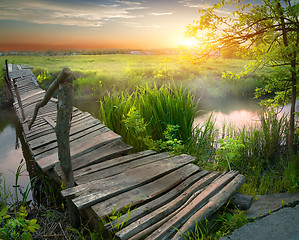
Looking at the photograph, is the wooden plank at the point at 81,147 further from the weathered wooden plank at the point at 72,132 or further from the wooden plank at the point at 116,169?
the wooden plank at the point at 116,169

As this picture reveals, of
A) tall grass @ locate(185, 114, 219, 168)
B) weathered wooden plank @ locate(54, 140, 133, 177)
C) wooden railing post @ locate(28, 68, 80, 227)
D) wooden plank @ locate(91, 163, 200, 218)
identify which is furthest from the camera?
tall grass @ locate(185, 114, 219, 168)

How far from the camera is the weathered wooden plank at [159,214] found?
2.09 m

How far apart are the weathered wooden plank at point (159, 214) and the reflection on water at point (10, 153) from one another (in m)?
2.39

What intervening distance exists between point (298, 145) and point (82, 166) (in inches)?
165

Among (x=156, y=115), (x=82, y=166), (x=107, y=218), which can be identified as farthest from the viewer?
(x=156, y=115)

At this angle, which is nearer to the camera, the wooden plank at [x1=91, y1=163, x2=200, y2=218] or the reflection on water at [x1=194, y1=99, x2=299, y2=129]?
the wooden plank at [x1=91, y1=163, x2=200, y2=218]

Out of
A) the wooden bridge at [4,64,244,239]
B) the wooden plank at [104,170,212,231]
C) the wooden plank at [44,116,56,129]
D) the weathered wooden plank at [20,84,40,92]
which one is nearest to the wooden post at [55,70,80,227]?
the wooden bridge at [4,64,244,239]

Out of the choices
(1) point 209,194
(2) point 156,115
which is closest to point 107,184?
(1) point 209,194

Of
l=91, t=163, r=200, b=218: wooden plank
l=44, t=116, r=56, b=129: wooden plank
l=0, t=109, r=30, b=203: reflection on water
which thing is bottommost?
l=0, t=109, r=30, b=203: reflection on water

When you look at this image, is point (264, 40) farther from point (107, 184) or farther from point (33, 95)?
point (33, 95)

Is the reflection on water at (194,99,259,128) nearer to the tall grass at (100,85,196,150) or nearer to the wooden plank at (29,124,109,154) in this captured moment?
the tall grass at (100,85,196,150)

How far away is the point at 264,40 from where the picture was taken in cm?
416

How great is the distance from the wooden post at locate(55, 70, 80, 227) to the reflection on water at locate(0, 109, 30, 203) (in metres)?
1.43

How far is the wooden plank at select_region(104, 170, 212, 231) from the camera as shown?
223 centimetres
